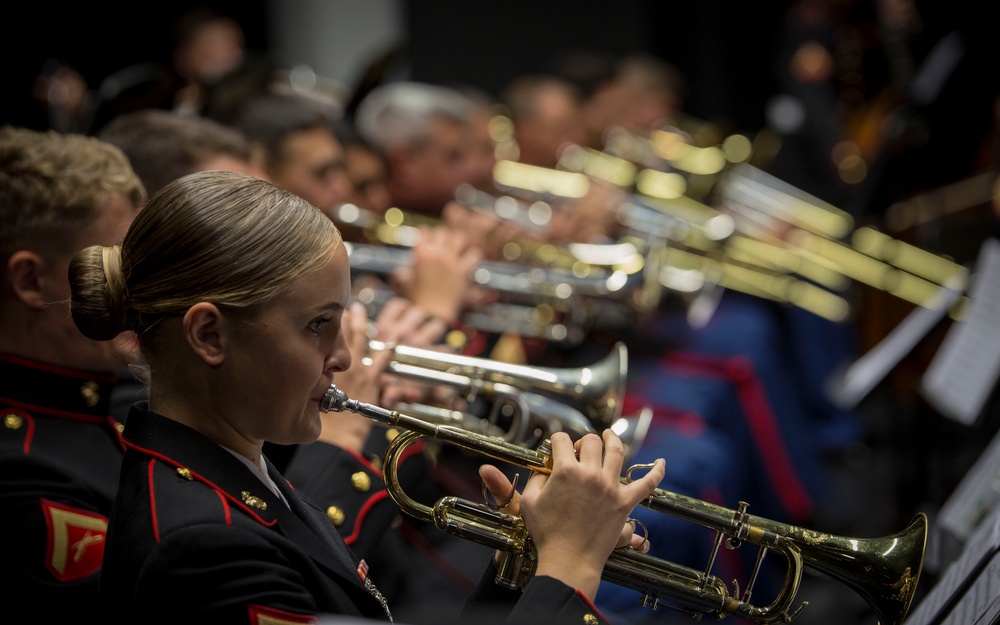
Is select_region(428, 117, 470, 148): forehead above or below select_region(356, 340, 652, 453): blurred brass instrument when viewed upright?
below

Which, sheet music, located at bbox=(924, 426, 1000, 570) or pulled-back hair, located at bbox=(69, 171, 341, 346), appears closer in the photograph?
pulled-back hair, located at bbox=(69, 171, 341, 346)

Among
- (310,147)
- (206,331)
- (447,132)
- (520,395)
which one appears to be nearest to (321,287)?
(206,331)

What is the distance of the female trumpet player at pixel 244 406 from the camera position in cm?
131

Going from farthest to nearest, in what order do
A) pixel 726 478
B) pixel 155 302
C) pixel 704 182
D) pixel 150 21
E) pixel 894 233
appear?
pixel 150 21
pixel 704 182
pixel 894 233
pixel 726 478
pixel 155 302

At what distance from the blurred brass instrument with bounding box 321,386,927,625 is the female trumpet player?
11 cm

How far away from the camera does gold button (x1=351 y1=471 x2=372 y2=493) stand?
6.11 ft

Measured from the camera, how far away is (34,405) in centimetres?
178

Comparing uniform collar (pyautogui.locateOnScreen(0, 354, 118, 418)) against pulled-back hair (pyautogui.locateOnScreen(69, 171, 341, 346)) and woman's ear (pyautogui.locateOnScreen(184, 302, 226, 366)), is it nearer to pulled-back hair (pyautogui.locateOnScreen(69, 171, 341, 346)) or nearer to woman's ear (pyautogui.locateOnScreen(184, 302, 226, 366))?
pulled-back hair (pyautogui.locateOnScreen(69, 171, 341, 346))

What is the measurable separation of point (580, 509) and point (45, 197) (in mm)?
1074

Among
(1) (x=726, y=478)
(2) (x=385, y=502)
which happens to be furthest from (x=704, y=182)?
(2) (x=385, y=502)

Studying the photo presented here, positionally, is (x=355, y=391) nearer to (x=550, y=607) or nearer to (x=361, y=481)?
(x=361, y=481)

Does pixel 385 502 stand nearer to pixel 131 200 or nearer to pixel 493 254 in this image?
pixel 131 200

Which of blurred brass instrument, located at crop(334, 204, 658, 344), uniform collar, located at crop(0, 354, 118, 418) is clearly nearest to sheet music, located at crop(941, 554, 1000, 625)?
uniform collar, located at crop(0, 354, 118, 418)

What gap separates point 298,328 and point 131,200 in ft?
2.12
